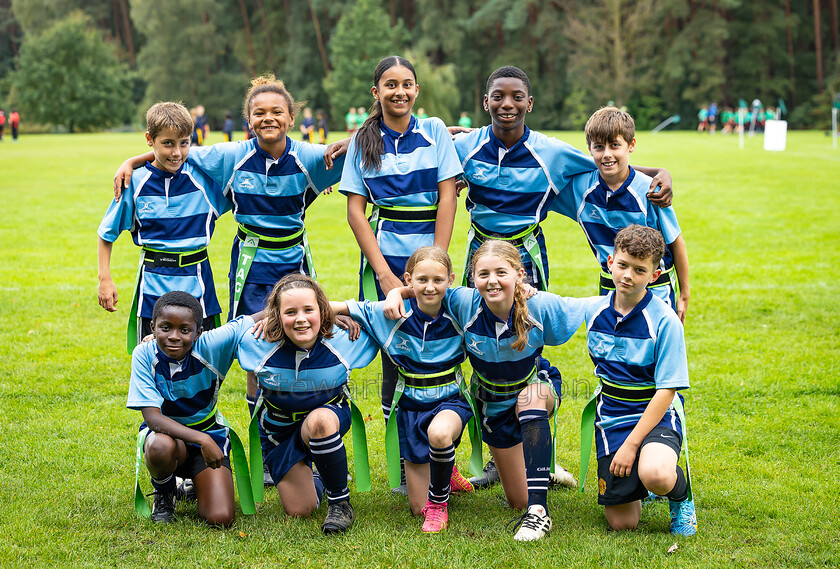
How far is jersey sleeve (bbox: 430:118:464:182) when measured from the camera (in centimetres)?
431

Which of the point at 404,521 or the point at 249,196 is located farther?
the point at 249,196

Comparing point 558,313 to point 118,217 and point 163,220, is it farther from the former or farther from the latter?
point 118,217

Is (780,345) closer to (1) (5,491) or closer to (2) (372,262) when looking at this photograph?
(2) (372,262)

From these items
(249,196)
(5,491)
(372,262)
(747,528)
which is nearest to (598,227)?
(372,262)

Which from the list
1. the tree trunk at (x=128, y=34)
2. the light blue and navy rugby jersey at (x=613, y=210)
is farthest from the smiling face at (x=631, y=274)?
the tree trunk at (x=128, y=34)

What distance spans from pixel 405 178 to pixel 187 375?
151 cm

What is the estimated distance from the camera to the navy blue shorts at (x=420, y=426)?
13.0 ft

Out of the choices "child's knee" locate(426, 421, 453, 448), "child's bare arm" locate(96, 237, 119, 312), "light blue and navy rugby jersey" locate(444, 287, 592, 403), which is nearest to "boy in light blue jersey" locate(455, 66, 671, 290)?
"light blue and navy rugby jersey" locate(444, 287, 592, 403)

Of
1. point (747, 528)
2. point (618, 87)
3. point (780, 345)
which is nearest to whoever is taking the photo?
point (747, 528)

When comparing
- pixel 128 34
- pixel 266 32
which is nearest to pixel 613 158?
pixel 266 32

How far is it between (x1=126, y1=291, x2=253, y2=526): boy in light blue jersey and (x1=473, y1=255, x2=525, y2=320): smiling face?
121 centimetres

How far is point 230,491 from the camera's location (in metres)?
3.99

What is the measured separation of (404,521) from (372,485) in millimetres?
555

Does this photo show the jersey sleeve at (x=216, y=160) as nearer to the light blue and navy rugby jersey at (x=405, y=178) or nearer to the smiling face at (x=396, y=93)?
the light blue and navy rugby jersey at (x=405, y=178)
